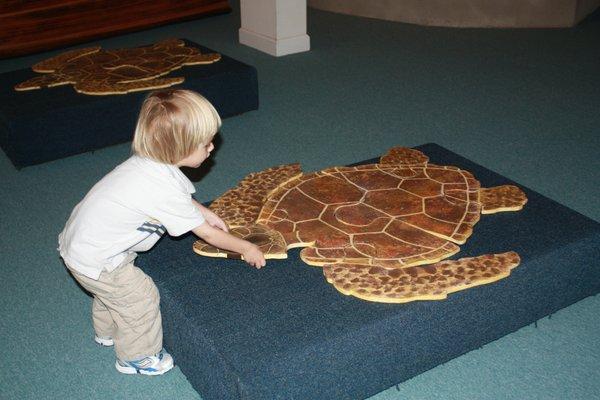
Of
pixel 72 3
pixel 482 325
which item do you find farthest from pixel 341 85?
pixel 482 325

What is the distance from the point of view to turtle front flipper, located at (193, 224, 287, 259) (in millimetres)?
2082

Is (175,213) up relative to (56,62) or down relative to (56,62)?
up

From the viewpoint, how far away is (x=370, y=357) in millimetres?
1842

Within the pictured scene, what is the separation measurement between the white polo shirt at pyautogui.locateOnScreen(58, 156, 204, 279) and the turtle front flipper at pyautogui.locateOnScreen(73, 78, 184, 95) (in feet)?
6.03

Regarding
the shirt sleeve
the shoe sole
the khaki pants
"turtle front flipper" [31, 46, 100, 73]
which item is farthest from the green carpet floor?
"turtle front flipper" [31, 46, 100, 73]

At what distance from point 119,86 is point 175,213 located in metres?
2.02

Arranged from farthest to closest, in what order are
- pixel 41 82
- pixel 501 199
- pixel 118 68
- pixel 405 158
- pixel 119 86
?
pixel 118 68 < pixel 41 82 < pixel 119 86 < pixel 405 158 < pixel 501 199

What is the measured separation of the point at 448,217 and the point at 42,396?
4.65 ft

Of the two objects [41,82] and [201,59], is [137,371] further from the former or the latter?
[201,59]

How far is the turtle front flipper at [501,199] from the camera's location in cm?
232

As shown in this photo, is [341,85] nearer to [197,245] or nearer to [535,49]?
[535,49]

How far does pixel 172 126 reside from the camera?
1.76 meters

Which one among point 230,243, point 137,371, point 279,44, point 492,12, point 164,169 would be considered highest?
point 164,169

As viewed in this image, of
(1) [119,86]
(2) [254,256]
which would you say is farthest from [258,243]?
(1) [119,86]
